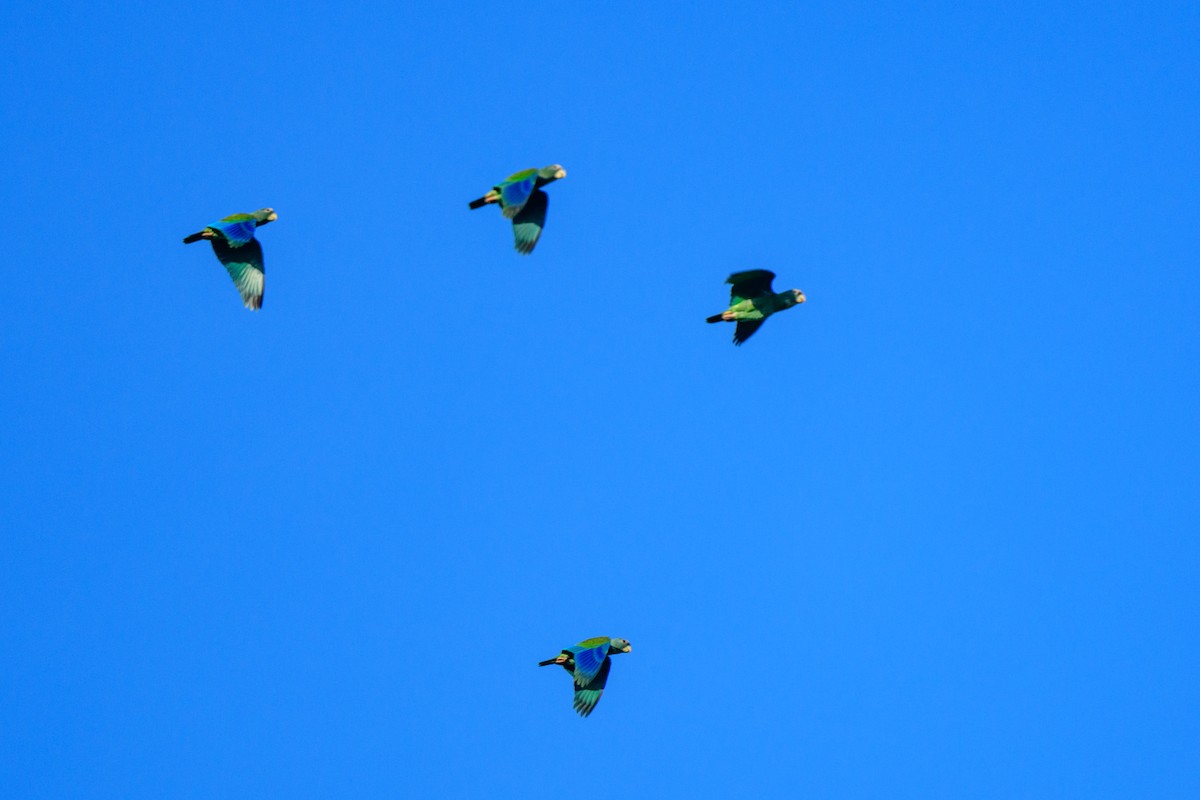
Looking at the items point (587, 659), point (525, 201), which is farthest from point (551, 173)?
point (587, 659)

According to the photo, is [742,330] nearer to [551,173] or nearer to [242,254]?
[551,173]

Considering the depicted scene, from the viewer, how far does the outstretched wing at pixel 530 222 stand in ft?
147

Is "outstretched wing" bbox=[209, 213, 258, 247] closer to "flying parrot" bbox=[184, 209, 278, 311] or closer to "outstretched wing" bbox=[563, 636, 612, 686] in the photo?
"flying parrot" bbox=[184, 209, 278, 311]

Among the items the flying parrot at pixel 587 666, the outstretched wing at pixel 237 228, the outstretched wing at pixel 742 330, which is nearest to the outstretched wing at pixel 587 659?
the flying parrot at pixel 587 666

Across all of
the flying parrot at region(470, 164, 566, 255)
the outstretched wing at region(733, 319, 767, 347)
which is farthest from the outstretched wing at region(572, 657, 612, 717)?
the flying parrot at region(470, 164, 566, 255)

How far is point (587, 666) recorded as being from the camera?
47.0m

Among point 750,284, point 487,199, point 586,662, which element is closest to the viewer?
point 487,199

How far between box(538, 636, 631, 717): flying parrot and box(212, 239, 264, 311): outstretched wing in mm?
12977

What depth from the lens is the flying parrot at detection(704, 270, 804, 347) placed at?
161 ft

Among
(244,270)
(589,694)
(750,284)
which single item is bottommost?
(589,694)

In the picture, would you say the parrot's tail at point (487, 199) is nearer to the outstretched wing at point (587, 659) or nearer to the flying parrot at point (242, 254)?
Result: the flying parrot at point (242, 254)

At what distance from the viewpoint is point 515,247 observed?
44.7 m

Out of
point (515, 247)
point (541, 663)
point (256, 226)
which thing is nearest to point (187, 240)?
point (256, 226)

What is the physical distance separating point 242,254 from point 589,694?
15.8 metres
